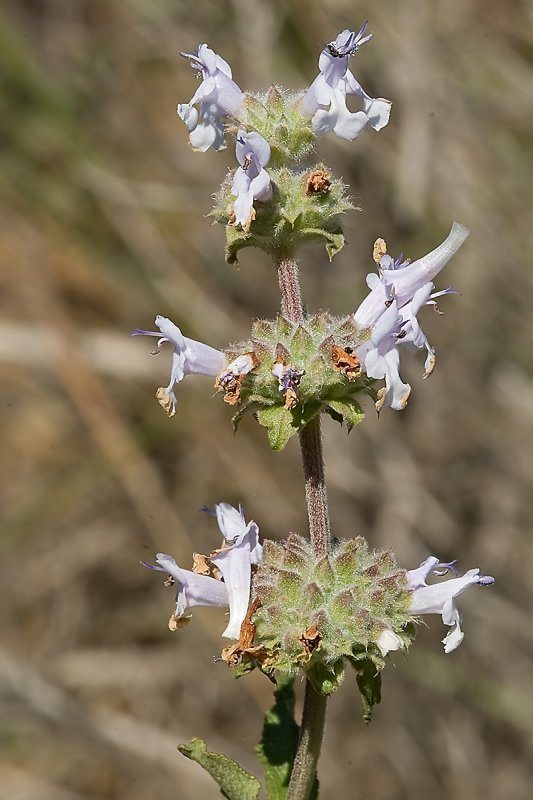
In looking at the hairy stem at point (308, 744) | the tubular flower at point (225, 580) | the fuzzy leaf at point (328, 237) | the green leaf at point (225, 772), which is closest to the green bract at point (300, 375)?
the fuzzy leaf at point (328, 237)

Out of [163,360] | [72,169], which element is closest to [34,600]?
[163,360]

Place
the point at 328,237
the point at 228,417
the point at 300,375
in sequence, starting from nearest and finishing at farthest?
the point at 300,375 < the point at 328,237 < the point at 228,417

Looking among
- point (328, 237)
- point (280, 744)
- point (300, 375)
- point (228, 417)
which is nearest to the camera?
point (300, 375)

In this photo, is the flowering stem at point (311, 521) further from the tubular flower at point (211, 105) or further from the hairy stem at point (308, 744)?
the tubular flower at point (211, 105)

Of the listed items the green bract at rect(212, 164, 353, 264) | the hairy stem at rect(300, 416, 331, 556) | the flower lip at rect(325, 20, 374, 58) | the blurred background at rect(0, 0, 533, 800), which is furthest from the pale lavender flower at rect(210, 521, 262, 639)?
the blurred background at rect(0, 0, 533, 800)

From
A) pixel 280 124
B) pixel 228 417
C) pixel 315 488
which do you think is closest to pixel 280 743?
pixel 315 488

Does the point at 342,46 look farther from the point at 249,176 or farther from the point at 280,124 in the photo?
the point at 249,176
